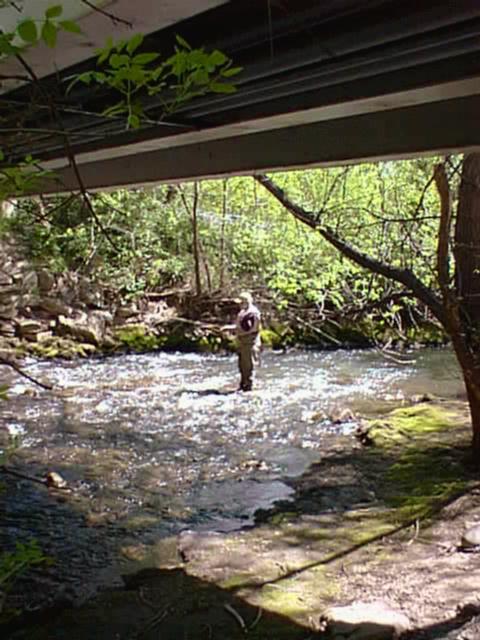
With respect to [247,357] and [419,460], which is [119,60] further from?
[247,357]

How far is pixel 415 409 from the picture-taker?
10188 millimetres

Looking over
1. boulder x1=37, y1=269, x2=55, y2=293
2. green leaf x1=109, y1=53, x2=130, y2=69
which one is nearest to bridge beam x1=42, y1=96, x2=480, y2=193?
green leaf x1=109, y1=53, x2=130, y2=69

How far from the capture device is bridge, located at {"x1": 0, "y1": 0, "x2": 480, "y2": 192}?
225 centimetres

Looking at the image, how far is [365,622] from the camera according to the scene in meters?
4.21

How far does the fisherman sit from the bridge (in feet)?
26.8

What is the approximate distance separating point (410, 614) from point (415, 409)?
19.5 feet

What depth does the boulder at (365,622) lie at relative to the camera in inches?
163

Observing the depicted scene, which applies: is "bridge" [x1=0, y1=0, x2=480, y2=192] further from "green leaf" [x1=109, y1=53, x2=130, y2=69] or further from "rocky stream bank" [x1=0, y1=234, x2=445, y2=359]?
"rocky stream bank" [x1=0, y1=234, x2=445, y2=359]

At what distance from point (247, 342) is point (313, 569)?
761 centimetres

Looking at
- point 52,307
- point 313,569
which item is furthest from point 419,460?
point 52,307

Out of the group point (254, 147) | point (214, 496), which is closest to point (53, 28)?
point (254, 147)

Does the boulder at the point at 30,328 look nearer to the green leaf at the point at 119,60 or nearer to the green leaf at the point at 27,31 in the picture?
the green leaf at the point at 119,60

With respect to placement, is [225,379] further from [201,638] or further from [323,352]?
[201,638]

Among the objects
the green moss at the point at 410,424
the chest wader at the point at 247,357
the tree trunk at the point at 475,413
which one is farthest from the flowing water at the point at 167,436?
the tree trunk at the point at 475,413
